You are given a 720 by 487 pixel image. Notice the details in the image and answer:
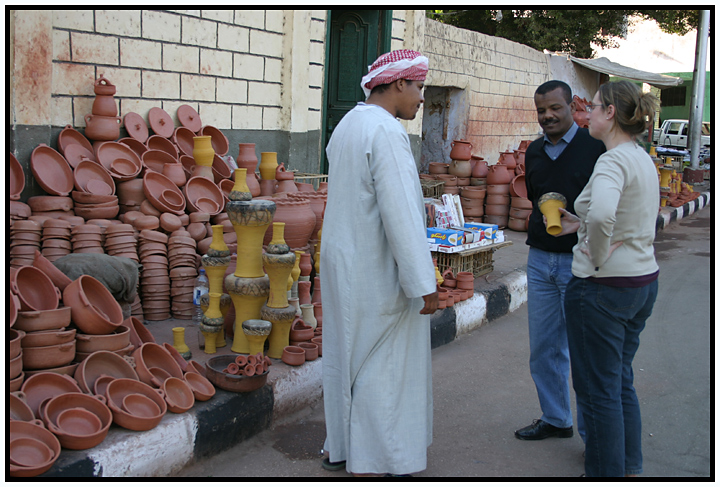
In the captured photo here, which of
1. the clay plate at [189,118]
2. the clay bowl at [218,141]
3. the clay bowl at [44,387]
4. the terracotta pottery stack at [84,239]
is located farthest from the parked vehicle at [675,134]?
the clay bowl at [44,387]

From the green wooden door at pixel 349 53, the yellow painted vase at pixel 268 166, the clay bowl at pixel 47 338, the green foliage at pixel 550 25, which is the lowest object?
the clay bowl at pixel 47 338

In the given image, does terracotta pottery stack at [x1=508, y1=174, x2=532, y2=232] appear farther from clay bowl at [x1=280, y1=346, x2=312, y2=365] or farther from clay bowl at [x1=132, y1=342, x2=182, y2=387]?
clay bowl at [x1=132, y1=342, x2=182, y2=387]

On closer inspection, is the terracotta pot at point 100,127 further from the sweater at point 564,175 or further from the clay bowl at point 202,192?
the sweater at point 564,175

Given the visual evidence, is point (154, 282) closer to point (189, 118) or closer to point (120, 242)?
point (120, 242)

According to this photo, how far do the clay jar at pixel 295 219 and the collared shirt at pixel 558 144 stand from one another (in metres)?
2.07

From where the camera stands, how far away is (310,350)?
3734 mm

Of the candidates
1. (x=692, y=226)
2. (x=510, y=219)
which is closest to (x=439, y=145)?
(x=510, y=219)

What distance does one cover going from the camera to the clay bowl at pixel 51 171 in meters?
4.76

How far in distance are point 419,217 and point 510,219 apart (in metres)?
7.12

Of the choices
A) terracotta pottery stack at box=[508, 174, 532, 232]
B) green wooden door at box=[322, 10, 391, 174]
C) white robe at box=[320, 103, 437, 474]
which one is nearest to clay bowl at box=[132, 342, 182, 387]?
white robe at box=[320, 103, 437, 474]

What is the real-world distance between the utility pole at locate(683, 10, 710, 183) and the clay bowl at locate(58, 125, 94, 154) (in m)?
15.2

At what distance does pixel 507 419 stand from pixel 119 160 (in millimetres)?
3635

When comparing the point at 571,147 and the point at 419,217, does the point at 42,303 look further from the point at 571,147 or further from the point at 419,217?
the point at 571,147

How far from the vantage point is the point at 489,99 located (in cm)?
1260
